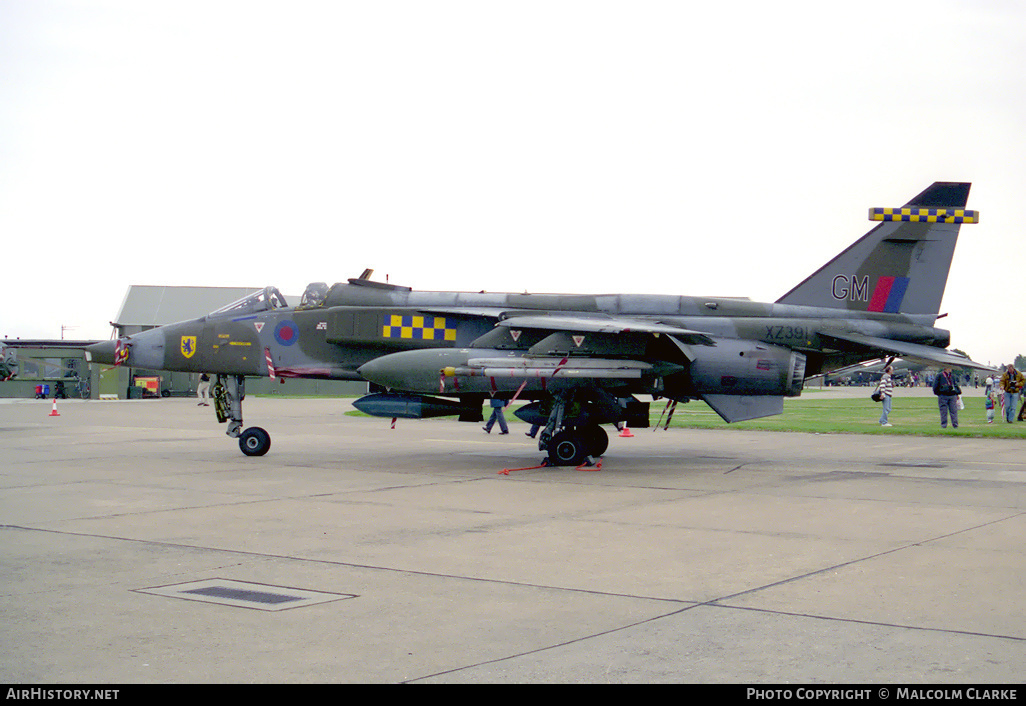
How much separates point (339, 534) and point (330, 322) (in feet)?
26.0

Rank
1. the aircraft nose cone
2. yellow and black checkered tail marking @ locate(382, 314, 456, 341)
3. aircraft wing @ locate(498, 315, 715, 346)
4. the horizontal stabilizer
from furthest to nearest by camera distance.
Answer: the aircraft nose cone
yellow and black checkered tail marking @ locate(382, 314, 456, 341)
the horizontal stabilizer
aircraft wing @ locate(498, 315, 715, 346)

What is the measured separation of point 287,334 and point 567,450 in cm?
532

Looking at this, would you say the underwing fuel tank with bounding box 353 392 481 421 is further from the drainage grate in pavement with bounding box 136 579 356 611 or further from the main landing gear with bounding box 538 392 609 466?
the drainage grate in pavement with bounding box 136 579 356 611

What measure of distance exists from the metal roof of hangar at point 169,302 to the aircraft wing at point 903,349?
1739 inches

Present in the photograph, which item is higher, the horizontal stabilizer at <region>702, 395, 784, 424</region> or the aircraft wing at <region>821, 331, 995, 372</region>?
the aircraft wing at <region>821, 331, 995, 372</region>

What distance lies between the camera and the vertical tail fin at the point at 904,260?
634 inches

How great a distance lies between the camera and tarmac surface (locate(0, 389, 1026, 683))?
189 inches

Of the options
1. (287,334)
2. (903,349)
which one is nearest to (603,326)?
(903,349)

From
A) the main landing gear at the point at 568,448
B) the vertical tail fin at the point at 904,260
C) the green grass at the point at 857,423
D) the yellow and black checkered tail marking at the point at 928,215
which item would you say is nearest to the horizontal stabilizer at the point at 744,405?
the vertical tail fin at the point at 904,260

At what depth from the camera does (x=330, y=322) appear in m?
16.1

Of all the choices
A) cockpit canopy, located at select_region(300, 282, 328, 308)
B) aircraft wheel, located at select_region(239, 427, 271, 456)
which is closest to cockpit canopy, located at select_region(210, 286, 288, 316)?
cockpit canopy, located at select_region(300, 282, 328, 308)

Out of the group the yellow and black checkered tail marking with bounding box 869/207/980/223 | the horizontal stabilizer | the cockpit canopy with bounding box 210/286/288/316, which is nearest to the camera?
the horizontal stabilizer

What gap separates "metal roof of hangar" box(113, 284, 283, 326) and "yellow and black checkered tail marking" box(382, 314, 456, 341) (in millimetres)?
40846

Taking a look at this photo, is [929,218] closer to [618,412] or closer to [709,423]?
[618,412]
